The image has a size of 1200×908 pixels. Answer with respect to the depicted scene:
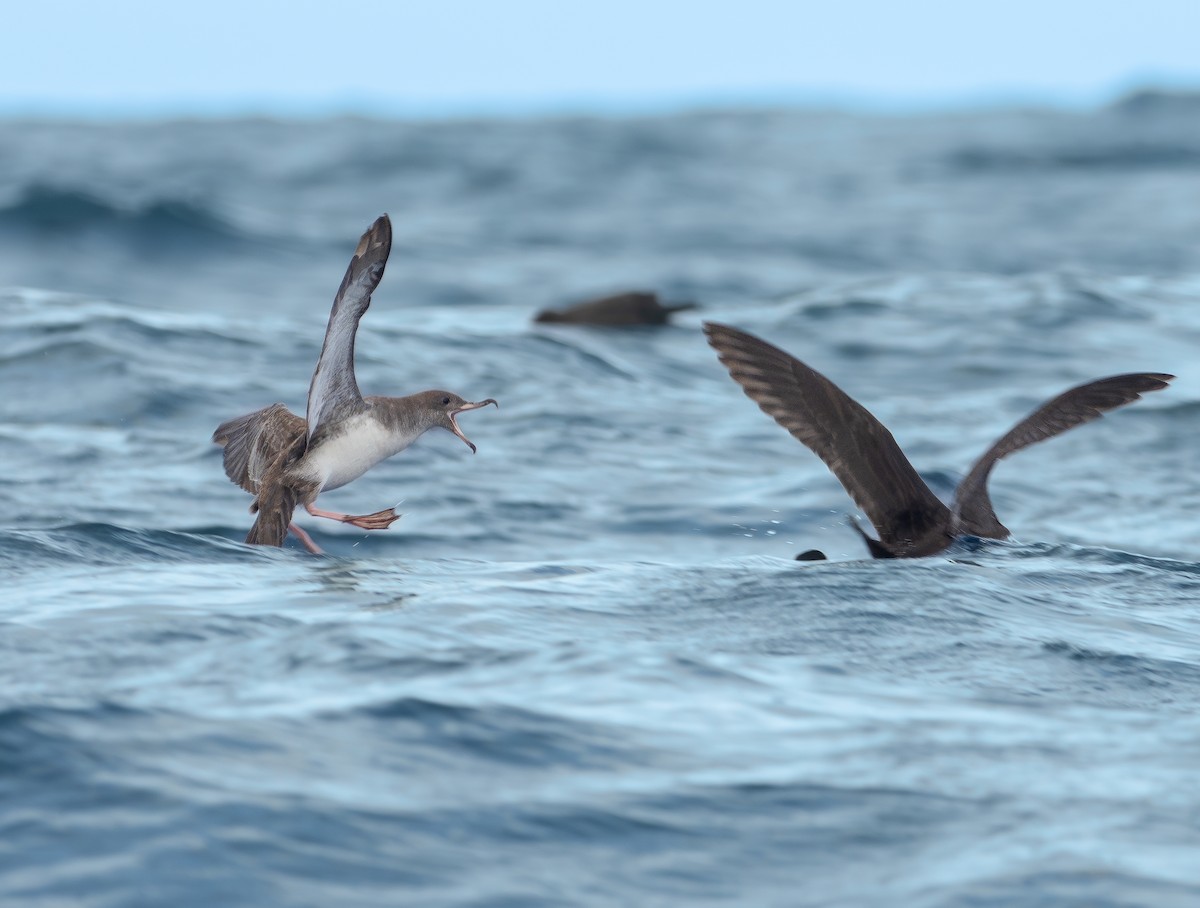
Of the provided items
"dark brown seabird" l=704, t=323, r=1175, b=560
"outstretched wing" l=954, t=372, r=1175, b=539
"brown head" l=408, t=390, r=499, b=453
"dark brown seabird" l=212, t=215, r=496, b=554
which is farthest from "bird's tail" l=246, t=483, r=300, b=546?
"outstretched wing" l=954, t=372, r=1175, b=539

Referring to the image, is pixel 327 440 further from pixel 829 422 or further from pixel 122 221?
pixel 122 221

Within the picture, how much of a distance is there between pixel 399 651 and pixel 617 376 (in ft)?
30.2

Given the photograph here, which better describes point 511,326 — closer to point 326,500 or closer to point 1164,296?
point 326,500

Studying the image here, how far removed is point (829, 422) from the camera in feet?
21.5

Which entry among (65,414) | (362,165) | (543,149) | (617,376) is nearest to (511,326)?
(617,376)

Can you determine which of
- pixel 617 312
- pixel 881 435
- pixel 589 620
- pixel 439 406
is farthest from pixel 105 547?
pixel 617 312

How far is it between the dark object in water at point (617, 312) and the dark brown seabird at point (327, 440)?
9513 millimetres

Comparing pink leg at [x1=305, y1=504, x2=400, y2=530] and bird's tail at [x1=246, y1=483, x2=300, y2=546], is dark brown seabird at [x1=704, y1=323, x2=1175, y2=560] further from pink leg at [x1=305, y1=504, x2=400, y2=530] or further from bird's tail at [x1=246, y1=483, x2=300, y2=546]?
bird's tail at [x1=246, y1=483, x2=300, y2=546]

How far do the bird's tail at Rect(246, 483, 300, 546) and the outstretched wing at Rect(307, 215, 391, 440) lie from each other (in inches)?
10.8

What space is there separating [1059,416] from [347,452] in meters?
2.99

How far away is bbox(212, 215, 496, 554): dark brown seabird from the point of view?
21.4ft

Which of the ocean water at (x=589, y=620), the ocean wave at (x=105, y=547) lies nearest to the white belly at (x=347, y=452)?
the ocean water at (x=589, y=620)

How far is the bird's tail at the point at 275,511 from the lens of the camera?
6773mm

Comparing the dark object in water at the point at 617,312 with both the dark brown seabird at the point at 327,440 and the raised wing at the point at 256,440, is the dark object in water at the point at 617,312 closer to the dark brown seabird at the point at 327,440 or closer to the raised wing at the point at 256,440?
the raised wing at the point at 256,440
